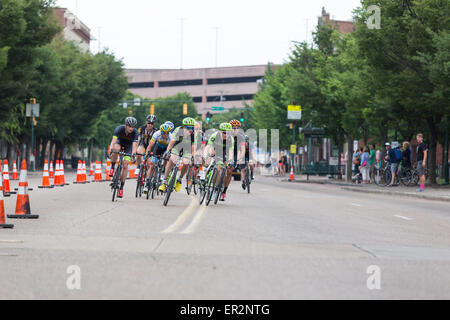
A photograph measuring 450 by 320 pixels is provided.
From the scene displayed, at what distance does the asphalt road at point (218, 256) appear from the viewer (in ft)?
22.2

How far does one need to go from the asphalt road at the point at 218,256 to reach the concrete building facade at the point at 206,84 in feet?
457

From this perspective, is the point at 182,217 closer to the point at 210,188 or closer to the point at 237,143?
the point at 210,188

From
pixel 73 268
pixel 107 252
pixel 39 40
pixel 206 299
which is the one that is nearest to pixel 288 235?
pixel 107 252

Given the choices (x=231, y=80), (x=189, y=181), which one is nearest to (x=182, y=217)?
(x=189, y=181)

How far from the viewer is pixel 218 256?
8883 millimetres

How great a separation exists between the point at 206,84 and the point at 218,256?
150 metres

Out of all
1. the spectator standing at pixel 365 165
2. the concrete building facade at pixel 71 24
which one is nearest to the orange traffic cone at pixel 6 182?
the spectator standing at pixel 365 165

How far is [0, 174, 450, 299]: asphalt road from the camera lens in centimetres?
677

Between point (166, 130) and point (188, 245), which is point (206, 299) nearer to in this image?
point (188, 245)

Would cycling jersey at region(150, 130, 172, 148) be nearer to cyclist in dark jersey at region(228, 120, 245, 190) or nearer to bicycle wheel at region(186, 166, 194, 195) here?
cyclist in dark jersey at region(228, 120, 245, 190)

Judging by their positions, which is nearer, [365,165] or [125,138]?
[125,138]

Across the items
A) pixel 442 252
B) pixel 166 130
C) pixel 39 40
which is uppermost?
pixel 39 40

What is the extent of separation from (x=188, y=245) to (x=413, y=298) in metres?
3.81

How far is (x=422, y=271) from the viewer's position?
8258mm
